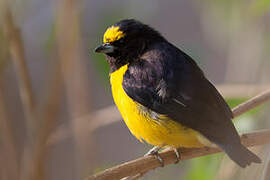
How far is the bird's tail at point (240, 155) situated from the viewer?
2129 mm

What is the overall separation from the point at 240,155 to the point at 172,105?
16.1 inches

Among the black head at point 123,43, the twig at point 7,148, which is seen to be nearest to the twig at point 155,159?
the twig at point 7,148

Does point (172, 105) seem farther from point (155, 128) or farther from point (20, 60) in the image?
point (20, 60)

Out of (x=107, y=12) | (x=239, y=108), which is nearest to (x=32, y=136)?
(x=239, y=108)

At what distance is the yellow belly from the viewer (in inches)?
93.9

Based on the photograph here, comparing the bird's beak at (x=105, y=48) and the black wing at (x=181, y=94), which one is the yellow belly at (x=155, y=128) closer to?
the black wing at (x=181, y=94)

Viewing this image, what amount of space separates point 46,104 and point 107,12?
135 cm

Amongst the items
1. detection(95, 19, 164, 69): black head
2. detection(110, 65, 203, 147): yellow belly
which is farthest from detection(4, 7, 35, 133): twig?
detection(95, 19, 164, 69): black head

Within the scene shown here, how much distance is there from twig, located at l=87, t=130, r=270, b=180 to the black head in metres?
0.59

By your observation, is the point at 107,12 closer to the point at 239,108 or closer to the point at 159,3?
the point at 239,108

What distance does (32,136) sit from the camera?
1.82m

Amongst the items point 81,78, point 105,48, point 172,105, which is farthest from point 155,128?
point 105,48

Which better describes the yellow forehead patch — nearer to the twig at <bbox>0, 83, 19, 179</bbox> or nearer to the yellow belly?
the yellow belly

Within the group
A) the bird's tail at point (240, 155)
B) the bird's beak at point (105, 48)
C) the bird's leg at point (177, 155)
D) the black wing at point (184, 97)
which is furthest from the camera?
the bird's beak at point (105, 48)
